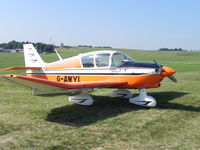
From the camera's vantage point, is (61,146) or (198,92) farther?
(198,92)

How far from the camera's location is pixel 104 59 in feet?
28.4

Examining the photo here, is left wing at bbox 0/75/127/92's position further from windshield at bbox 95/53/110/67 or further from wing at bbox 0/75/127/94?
windshield at bbox 95/53/110/67

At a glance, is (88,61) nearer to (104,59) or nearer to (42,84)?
(104,59)

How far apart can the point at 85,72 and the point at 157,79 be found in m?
2.57

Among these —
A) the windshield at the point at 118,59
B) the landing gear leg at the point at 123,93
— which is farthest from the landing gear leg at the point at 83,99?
the landing gear leg at the point at 123,93

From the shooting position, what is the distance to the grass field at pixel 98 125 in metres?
4.82

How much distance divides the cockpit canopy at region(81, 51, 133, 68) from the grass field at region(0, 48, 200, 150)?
55.7 inches

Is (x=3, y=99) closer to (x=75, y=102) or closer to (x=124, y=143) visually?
(x=75, y=102)

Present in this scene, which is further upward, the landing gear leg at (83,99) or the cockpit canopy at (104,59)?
the cockpit canopy at (104,59)

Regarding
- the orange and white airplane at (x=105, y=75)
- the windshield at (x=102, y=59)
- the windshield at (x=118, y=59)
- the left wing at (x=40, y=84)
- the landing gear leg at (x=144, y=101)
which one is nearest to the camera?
the left wing at (x=40, y=84)

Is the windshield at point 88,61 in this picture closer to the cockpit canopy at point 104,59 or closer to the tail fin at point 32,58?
the cockpit canopy at point 104,59

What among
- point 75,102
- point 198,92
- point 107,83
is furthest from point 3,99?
point 198,92

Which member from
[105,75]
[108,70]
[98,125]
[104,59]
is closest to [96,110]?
[105,75]

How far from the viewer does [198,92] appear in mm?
11023
